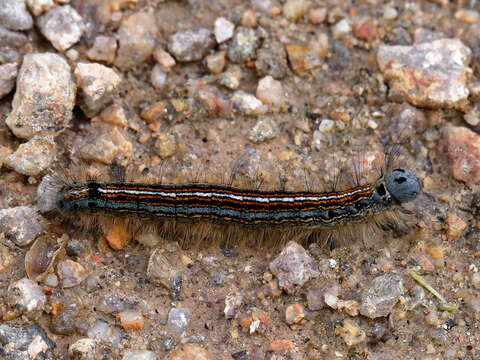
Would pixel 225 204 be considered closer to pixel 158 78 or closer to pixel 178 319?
pixel 178 319

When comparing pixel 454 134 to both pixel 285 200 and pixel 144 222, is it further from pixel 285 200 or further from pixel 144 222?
pixel 144 222

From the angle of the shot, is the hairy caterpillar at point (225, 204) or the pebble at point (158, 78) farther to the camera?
the pebble at point (158, 78)

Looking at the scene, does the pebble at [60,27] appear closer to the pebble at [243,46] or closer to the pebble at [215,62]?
the pebble at [215,62]

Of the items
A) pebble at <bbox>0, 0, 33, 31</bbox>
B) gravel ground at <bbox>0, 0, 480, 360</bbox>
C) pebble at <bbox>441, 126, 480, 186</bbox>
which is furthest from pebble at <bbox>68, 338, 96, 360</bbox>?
pebble at <bbox>441, 126, 480, 186</bbox>

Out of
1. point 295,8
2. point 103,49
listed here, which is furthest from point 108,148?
point 295,8

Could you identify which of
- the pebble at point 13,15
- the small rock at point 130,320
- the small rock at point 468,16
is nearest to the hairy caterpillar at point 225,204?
the small rock at point 130,320

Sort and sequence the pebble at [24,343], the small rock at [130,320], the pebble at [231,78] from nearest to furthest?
1. the pebble at [24,343]
2. the small rock at [130,320]
3. the pebble at [231,78]
